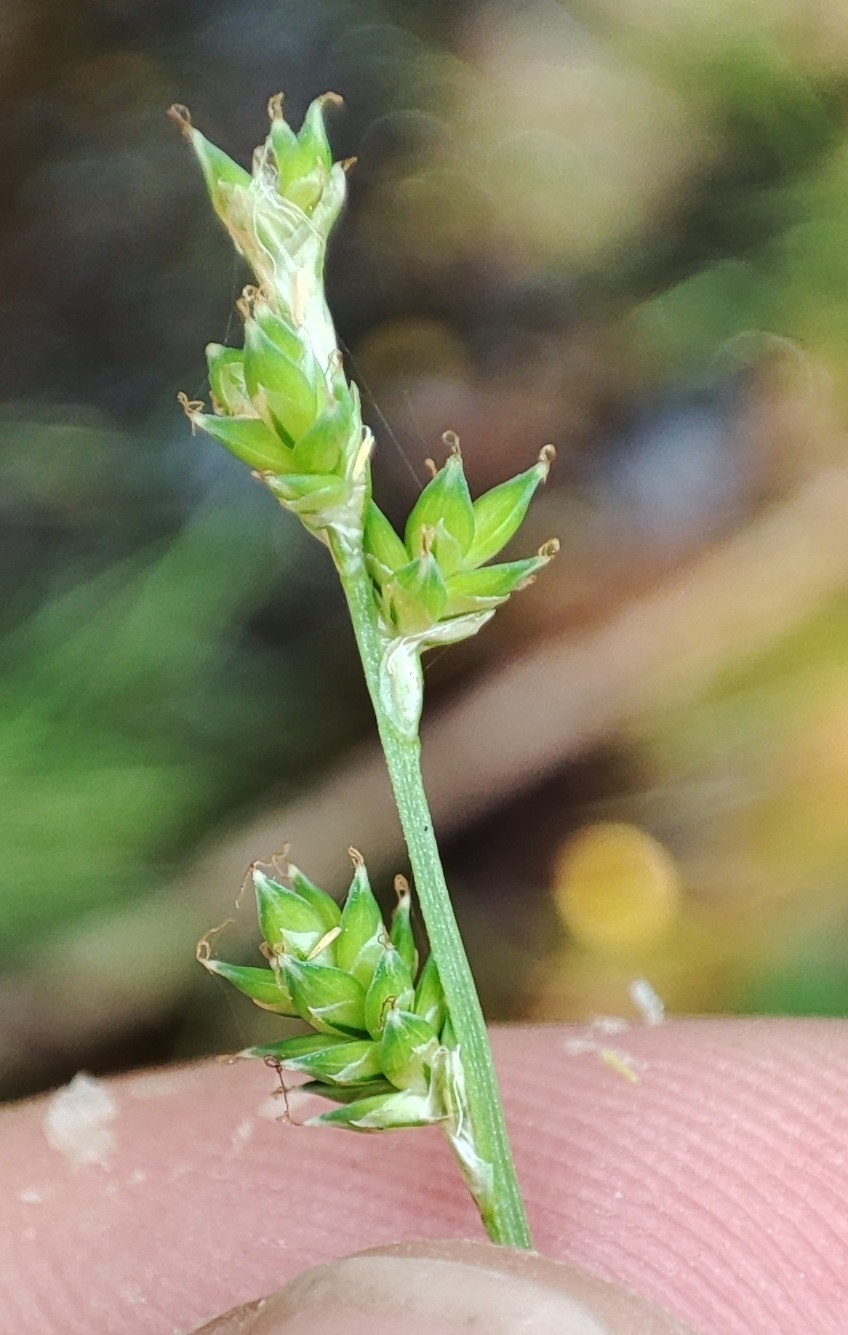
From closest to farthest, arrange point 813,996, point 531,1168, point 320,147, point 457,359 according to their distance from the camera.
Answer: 1. point 320,147
2. point 531,1168
3. point 813,996
4. point 457,359

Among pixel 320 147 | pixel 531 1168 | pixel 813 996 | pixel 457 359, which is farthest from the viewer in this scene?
pixel 457 359

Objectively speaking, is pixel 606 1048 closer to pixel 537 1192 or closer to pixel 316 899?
A: pixel 537 1192

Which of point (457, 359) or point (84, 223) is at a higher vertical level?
point (84, 223)

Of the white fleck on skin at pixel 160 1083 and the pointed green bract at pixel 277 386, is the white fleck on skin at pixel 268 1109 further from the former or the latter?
the pointed green bract at pixel 277 386

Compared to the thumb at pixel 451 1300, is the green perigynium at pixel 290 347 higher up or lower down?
higher up

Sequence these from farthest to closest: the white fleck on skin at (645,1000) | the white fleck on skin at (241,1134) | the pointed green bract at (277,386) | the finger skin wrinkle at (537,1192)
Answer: the white fleck on skin at (645,1000), the white fleck on skin at (241,1134), the finger skin wrinkle at (537,1192), the pointed green bract at (277,386)

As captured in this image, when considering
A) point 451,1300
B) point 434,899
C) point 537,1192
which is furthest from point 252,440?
point 537,1192

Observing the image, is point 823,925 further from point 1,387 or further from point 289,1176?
point 1,387

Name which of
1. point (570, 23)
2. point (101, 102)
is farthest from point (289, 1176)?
point (570, 23)

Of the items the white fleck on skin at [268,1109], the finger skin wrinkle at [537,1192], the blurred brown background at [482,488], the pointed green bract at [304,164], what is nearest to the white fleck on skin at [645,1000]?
the blurred brown background at [482,488]
